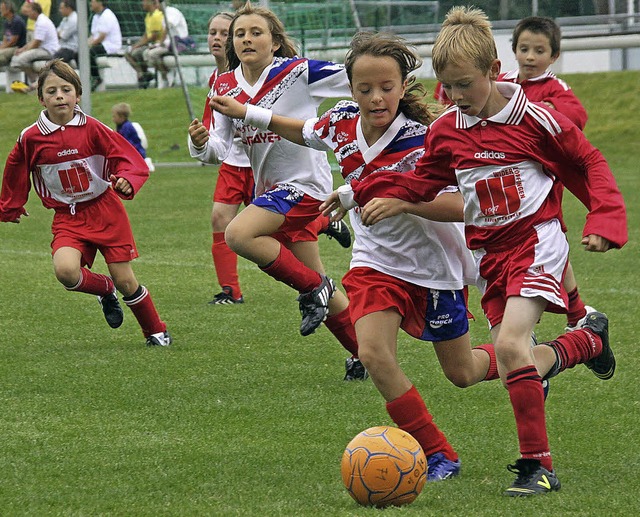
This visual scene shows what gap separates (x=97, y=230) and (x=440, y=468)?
11.0 ft

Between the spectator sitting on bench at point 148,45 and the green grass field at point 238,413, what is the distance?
9.91 m

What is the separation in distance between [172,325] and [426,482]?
12.5 ft

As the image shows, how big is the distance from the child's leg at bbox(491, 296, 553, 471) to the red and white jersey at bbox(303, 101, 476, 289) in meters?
0.57

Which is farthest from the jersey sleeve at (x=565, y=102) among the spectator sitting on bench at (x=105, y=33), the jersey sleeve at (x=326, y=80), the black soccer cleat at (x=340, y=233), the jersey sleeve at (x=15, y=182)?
the spectator sitting on bench at (x=105, y=33)

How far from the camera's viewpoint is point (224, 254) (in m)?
8.63

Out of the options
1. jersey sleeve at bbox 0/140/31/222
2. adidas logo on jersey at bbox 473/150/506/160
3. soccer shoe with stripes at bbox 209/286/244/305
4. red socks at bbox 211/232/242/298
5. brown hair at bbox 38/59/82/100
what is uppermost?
brown hair at bbox 38/59/82/100

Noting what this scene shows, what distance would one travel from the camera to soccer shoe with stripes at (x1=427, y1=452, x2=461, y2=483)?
429cm

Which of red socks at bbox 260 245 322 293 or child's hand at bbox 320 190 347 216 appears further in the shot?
red socks at bbox 260 245 322 293

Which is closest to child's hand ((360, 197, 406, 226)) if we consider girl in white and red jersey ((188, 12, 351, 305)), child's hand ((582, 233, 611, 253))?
child's hand ((582, 233, 611, 253))

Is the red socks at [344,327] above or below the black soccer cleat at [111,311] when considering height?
above

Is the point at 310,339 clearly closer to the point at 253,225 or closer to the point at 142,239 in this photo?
the point at 253,225

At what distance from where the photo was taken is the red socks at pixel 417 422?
14.3 ft

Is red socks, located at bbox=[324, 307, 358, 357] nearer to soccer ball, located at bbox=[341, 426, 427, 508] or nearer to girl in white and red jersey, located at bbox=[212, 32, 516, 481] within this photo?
girl in white and red jersey, located at bbox=[212, 32, 516, 481]

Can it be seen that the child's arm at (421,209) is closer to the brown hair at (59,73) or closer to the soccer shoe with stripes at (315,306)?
the soccer shoe with stripes at (315,306)
